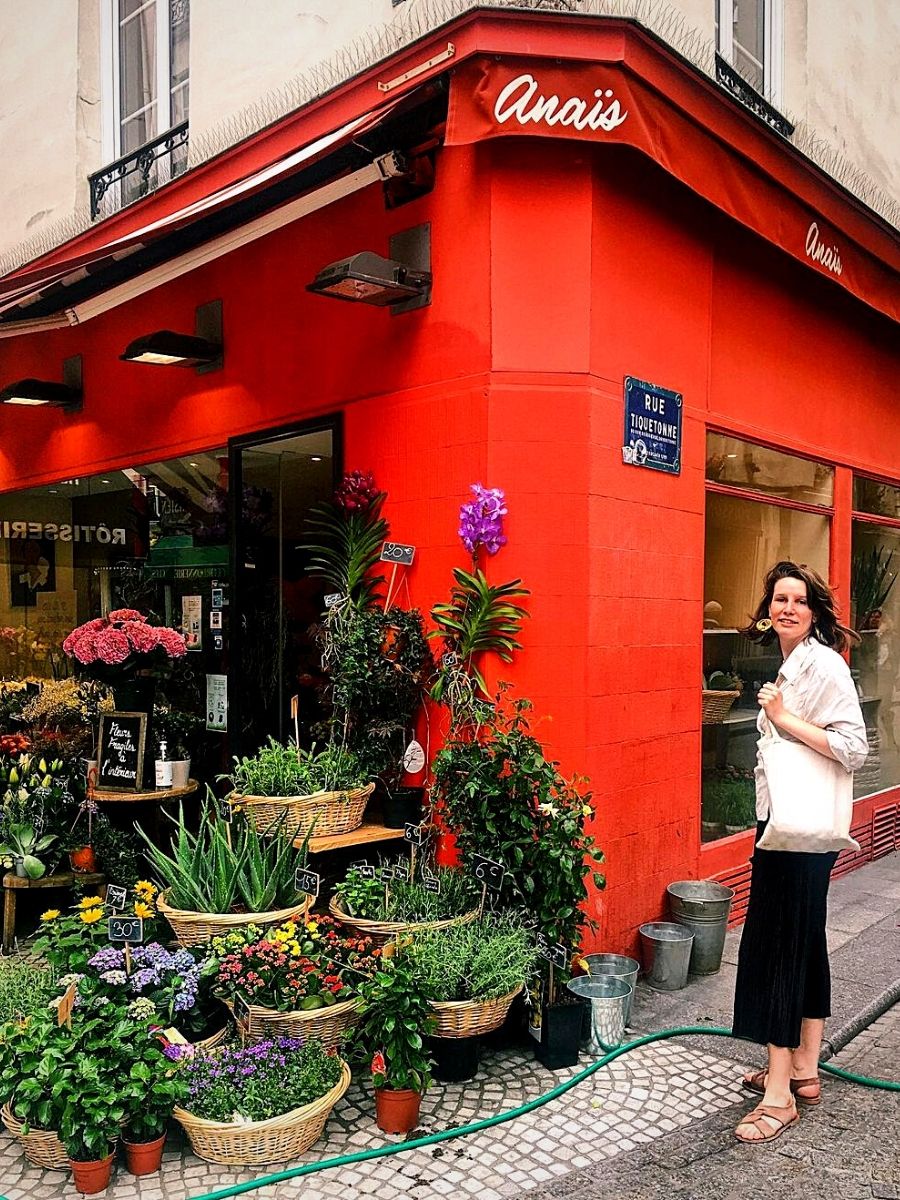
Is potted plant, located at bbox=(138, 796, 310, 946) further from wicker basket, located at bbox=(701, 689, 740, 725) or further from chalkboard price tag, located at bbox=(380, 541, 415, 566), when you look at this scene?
wicker basket, located at bbox=(701, 689, 740, 725)

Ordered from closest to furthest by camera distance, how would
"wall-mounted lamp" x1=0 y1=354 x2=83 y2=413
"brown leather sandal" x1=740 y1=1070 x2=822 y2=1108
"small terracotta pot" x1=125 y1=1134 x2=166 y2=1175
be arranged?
"small terracotta pot" x1=125 y1=1134 x2=166 y2=1175
"brown leather sandal" x1=740 y1=1070 x2=822 y2=1108
"wall-mounted lamp" x1=0 y1=354 x2=83 y2=413

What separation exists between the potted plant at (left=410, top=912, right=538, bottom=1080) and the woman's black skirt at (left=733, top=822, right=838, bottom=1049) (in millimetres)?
944

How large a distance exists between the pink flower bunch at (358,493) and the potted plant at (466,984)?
7.98ft

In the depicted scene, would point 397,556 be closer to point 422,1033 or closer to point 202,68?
point 422,1033

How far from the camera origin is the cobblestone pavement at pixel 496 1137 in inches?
148

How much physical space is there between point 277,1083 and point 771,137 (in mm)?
5703

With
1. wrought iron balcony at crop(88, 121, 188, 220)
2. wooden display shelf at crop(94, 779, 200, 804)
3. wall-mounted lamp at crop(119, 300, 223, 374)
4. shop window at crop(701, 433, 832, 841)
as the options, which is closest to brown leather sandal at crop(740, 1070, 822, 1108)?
shop window at crop(701, 433, 832, 841)

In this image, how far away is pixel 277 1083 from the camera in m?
4.01

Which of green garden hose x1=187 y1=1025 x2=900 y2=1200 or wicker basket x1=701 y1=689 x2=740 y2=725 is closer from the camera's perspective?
green garden hose x1=187 y1=1025 x2=900 y2=1200

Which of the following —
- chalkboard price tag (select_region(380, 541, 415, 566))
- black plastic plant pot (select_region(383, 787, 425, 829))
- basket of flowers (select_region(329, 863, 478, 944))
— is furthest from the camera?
chalkboard price tag (select_region(380, 541, 415, 566))

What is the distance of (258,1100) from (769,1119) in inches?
80.0

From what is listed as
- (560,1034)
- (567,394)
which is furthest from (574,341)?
(560,1034)

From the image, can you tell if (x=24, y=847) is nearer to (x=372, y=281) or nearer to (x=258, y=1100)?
(x=258, y=1100)

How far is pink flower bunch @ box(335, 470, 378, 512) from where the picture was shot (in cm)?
589
